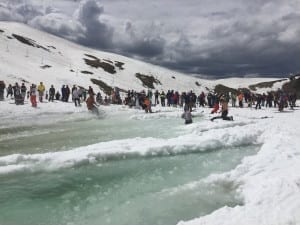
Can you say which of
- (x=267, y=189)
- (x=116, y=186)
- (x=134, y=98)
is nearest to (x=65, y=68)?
(x=134, y=98)

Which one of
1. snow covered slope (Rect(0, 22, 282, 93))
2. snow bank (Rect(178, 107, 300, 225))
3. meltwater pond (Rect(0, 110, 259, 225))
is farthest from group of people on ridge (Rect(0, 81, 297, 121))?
snow bank (Rect(178, 107, 300, 225))

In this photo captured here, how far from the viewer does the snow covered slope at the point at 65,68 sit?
58278 millimetres

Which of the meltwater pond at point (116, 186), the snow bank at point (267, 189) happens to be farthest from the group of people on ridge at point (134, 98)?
the snow bank at point (267, 189)

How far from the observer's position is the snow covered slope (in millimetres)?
58278

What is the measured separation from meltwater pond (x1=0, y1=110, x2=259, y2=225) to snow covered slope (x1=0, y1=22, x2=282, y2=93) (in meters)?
35.2

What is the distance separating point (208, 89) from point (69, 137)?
300 feet

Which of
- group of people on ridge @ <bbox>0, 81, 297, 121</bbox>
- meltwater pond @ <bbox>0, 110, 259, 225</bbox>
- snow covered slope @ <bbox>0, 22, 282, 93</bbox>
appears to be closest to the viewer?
meltwater pond @ <bbox>0, 110, 259, 225</bbox>

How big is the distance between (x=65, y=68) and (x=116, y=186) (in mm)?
67552

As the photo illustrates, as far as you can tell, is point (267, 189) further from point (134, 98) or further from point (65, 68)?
point (65, 68)

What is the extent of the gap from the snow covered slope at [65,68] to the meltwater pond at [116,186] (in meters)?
35.2

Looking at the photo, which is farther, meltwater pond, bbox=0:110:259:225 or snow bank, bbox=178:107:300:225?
meltwater pond, bbox=0:110:259:225

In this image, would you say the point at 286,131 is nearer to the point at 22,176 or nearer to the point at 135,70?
the point at 22,176

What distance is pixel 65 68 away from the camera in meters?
76.5

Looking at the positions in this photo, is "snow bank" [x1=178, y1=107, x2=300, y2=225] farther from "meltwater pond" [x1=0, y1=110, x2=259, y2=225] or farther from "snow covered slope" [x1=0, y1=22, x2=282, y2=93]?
"snow covered slope" [x1=0, y1=22, x2=282, y2=93]
